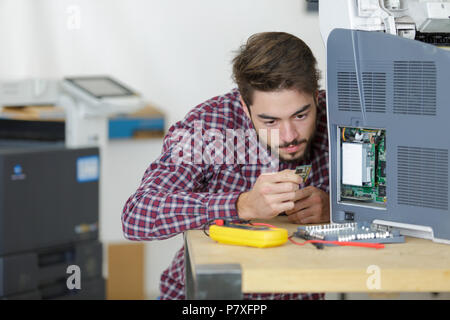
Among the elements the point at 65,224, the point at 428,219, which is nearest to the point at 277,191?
the point at 428,219

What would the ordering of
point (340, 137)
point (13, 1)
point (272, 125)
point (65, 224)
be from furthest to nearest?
1. point (13, 1)
2. point (65, 224)
3. point (272, 125)
4. point (340, 137)

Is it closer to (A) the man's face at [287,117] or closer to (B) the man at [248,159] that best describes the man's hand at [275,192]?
(B) the man at [248,159]

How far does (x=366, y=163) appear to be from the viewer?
A: 1328 mm

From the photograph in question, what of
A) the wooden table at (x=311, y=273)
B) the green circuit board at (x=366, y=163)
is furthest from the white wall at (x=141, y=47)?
the wooden table at (x=311, y=273)

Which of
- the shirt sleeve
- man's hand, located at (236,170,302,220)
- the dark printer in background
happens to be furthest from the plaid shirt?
the dark printer in background

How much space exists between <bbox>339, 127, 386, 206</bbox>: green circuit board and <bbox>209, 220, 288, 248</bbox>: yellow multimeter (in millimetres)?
238

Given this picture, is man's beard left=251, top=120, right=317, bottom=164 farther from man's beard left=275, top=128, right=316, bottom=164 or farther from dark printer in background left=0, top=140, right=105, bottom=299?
dark printer in background left=0, top=140, right=105, bottom=299

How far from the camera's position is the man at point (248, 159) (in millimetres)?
1411

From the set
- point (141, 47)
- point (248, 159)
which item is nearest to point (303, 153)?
point (248, 159)

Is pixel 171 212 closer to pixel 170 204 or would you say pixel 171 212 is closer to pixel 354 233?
pixel 170 204

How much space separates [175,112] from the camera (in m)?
3.63

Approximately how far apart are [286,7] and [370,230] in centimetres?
254

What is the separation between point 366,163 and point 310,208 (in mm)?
189

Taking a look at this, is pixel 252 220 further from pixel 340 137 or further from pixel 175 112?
pixel 175 112
